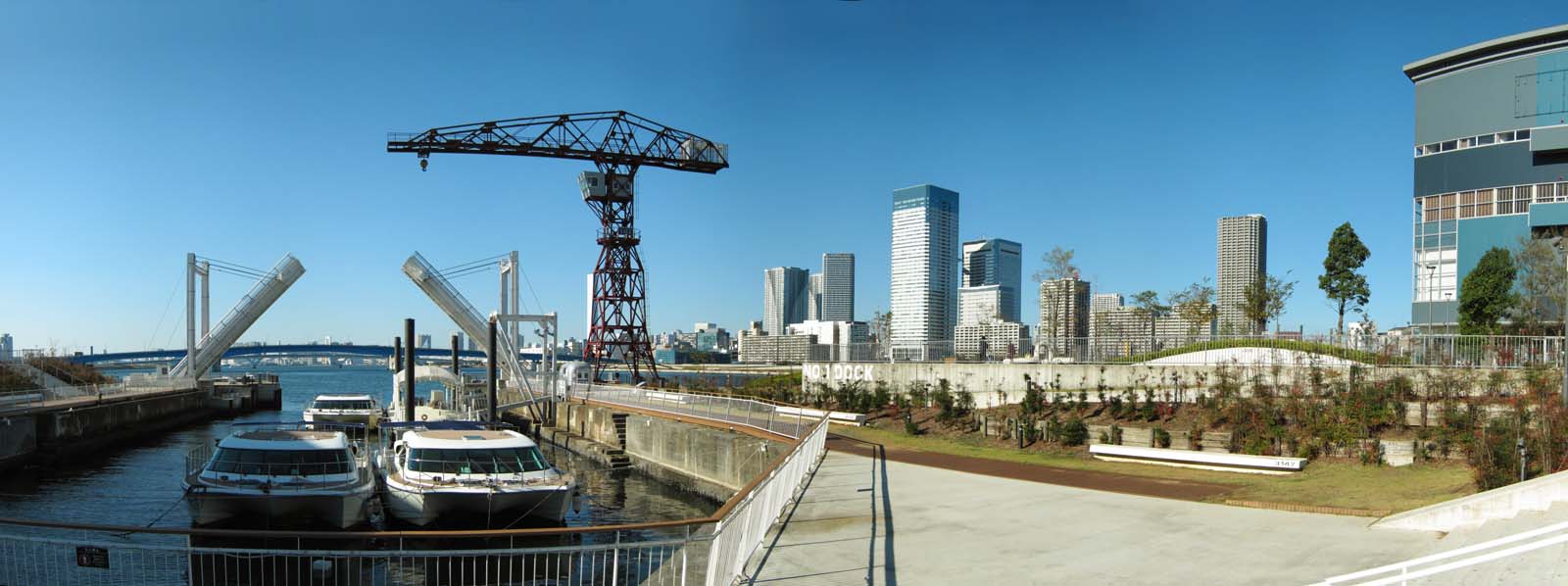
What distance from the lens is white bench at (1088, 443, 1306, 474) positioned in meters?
18.7

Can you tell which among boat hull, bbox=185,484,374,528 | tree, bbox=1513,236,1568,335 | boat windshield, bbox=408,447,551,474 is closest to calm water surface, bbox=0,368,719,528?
boat windshield, bbox=408,447,551,474

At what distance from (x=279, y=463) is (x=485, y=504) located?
5.41m

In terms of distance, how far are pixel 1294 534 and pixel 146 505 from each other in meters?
31.0

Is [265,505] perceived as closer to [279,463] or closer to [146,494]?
[279,463]

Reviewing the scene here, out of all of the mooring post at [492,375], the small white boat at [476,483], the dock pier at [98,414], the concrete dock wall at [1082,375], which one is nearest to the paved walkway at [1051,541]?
the small white boat at [476,483]

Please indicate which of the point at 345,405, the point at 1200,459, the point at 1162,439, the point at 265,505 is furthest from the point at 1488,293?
the point at 345,405

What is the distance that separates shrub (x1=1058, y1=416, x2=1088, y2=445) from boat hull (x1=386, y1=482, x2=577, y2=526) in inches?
498

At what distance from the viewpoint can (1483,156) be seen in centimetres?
5081

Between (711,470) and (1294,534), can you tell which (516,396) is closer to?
(711,470)

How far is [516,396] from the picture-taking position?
5259 cm

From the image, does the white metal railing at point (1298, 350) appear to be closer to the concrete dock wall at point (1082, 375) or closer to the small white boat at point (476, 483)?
the concrete dock wall at point (1082, 375)

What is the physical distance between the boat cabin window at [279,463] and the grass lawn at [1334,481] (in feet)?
55.4

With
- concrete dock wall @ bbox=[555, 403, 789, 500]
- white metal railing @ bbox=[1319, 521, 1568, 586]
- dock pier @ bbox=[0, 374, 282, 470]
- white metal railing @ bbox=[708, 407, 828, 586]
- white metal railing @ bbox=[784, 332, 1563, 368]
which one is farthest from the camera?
dock pier @ bbox=[0, 374, 282, 470]

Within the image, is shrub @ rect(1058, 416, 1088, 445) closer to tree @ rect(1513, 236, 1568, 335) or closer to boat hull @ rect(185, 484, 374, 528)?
boat hull @ rect(185, 484, 374, 528)
